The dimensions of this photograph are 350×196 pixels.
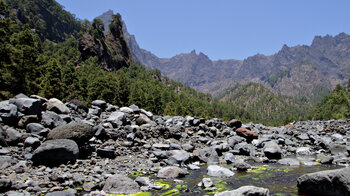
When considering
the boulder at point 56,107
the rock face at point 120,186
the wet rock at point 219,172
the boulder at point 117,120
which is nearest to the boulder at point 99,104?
the boulder at point 117,120

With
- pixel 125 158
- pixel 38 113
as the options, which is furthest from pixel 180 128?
pixel 38 113

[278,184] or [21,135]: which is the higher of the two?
[21,135]

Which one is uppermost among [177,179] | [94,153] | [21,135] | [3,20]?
[3,20]

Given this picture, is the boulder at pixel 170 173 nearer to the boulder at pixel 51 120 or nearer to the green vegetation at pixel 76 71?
the boulder at pixel 51 120

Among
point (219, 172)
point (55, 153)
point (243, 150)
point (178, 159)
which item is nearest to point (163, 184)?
point (219, 172)

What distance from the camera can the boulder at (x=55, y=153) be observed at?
11719mm

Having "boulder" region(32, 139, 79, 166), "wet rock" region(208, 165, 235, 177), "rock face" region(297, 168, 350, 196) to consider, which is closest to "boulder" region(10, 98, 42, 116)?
"boulder" region(32, 139, 79, 166)

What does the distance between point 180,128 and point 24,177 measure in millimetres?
15720

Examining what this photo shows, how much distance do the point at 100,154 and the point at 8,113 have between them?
6.86 m

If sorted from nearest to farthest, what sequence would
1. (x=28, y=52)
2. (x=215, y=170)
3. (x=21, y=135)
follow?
(x=215, y=170) < (x=21, y=135) < (x=28, y=52)

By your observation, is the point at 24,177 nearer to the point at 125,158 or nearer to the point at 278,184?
the point at 125,158

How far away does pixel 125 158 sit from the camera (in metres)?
15.3

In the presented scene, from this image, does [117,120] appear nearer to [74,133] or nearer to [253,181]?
[74,133]

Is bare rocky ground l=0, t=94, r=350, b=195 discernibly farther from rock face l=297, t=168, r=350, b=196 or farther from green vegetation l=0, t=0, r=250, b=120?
green vegetation l=0, t=0, r=250, b=120
